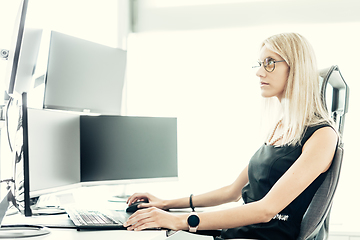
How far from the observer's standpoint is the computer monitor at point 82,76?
1.58 metres

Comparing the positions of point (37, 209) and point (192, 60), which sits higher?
point (192, 60)

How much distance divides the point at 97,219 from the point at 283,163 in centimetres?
70

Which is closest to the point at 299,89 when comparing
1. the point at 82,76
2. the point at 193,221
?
the point at 193,221

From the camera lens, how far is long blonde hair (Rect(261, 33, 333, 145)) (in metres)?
1.28

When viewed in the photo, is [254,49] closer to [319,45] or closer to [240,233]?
[319,45]

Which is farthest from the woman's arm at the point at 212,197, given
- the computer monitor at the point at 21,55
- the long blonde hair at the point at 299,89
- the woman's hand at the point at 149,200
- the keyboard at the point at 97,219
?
the computer monitor at the point at 21,55

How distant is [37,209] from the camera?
5.03 feet

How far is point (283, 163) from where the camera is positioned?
126 cm

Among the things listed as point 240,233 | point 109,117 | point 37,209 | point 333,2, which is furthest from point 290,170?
point 333,2

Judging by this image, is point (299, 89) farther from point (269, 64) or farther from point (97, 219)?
point (97, 219)

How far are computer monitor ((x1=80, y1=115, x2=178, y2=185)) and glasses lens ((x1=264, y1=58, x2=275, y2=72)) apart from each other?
2.29ft

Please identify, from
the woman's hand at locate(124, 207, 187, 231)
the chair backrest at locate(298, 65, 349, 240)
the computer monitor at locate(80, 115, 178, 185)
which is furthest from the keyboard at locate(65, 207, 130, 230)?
the chair backrest at locate(298, 65, 349, 240)

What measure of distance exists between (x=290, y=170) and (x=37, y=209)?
1.10 metres

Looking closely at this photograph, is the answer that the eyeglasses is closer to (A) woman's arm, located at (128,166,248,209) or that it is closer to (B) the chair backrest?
(B) the chair backrest
